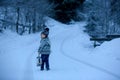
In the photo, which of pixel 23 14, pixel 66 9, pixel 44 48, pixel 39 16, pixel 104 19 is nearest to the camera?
pixel 44 48

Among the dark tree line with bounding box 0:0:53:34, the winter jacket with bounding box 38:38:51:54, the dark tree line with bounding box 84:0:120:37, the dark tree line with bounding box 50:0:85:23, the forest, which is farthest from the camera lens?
the dark tree line with bounding box 50:0:85:23

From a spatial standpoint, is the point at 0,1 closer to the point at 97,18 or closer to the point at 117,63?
the point at 97,18

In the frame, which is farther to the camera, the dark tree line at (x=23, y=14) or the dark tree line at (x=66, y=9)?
the dark tree line at (x=66, y=9)

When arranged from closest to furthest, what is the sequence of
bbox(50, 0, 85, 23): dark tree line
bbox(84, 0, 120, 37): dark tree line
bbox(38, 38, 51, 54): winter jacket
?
bbox(38, 38, 51, 54): winter jacket < bbox(84, 0, 120, 37): dark tree line < bbox(50, 0, 85, 23): dark tree line

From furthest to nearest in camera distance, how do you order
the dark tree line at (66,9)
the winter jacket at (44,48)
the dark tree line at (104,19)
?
the dark tree line at (66,9) → the dark tree line at (104,19) → the winter jacket at (44,48)

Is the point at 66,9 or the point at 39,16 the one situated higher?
the point at 66,9

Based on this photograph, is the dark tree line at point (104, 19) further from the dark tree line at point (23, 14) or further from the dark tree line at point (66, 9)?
the dark tree line at point (23, 14)

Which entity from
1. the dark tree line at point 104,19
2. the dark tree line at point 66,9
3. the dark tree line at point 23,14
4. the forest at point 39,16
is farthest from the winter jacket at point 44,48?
the dark tree line at point 66,9

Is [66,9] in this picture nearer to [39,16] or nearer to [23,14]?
[39,16]

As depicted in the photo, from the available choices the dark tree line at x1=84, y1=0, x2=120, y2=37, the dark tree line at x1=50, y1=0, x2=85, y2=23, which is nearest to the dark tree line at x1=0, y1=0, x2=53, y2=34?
the dark tree line at x1=50, y1=0, x2=85, y2=23

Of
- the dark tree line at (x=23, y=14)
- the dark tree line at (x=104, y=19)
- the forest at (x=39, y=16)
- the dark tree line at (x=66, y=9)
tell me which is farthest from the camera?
the dark tree line at (x=66, y=9)

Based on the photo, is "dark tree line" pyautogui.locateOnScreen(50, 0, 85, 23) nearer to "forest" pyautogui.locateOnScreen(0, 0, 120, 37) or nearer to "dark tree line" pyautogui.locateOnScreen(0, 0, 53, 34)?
"forest" pyautogui.locateOnScreen(0, 0, 120, 37)

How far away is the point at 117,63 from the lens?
15445mm

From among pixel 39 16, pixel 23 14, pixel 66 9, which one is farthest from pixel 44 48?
pixel 66 9
